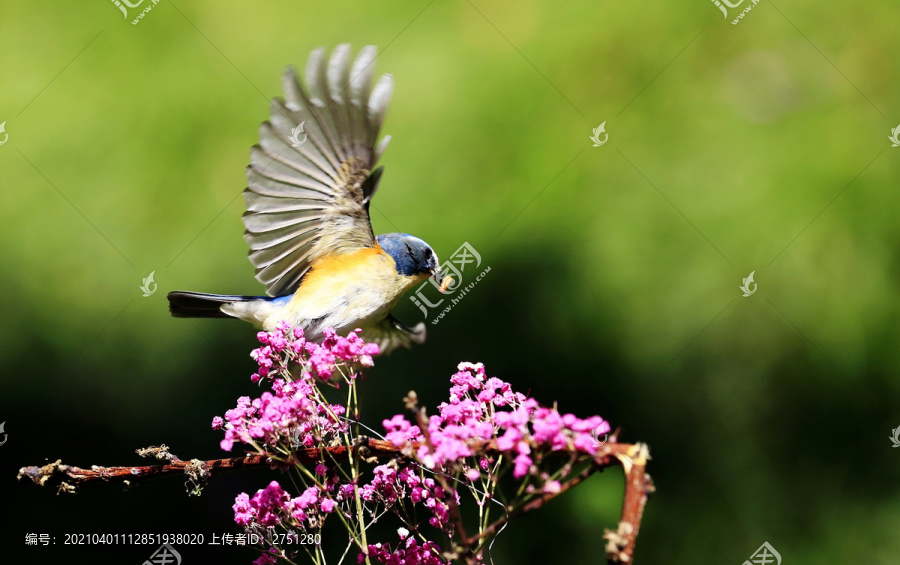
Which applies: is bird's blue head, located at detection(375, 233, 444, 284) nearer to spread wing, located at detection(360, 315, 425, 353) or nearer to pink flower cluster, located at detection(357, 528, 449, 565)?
spread wing, located at detection(360, 315, 425, 353)

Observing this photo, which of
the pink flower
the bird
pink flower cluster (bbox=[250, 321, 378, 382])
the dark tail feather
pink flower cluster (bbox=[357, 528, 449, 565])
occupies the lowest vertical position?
pink flower cluster (bbox=[357, 528, 449, 565])

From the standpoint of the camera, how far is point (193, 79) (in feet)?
13.3

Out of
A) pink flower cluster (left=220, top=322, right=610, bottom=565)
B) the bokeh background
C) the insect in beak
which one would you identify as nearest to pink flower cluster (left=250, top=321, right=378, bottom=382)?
pink flower cluster (left=220, top=322, right=610, bottom=565)

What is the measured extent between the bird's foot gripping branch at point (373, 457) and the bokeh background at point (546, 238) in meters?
1.73

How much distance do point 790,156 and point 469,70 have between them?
5.26 ft

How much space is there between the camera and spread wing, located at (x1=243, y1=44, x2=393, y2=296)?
1.74 meters

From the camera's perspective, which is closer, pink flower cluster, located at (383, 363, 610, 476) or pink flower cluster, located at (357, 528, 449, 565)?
pink flower cluster, located at (383, 363, 610, 476)

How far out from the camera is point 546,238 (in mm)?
3404

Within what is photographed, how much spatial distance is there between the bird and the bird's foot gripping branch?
71 centimetres

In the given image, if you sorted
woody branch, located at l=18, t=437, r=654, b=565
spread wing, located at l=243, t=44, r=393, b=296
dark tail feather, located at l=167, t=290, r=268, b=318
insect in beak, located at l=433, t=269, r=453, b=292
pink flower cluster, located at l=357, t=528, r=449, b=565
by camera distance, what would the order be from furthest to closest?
dark tail feather, located at l=167, t=290, r=268, b=318 → insect in beak, located at l=433, t=269, r=453, b=292 → spread wing, located at l=243, t=44, r=393, b=296 → pink flower cluster, located at l=357, t=528, r=449, b=565 → woody branch, located at l=18, t=437, r=654, b=565

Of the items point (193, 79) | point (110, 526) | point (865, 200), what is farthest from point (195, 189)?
point (865, 200)

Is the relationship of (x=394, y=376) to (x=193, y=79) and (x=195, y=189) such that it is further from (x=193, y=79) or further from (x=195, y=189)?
(x=193, y=79)

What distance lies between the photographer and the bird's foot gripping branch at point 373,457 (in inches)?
32.9

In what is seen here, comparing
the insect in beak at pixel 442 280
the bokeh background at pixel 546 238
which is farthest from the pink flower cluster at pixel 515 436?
the bokeh background at pixel 546 238
